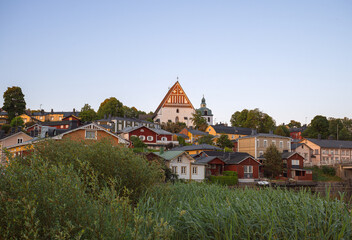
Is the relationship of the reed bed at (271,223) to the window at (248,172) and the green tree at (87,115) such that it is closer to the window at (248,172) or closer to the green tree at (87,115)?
the window at (248,172)

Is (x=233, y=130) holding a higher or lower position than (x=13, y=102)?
lower

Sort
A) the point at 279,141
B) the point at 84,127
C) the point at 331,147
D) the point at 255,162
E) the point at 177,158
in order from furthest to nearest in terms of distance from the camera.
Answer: the point at 331,147 → the point at 279,141 → the point at 255,162 → the point at 177,158 → the point at 84,127

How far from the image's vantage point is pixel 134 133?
234 feet

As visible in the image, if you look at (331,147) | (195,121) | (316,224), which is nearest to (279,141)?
(331,147)

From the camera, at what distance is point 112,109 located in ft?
342

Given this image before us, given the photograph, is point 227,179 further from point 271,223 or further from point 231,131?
point 231,131

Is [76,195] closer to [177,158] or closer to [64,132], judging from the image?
[64,132]

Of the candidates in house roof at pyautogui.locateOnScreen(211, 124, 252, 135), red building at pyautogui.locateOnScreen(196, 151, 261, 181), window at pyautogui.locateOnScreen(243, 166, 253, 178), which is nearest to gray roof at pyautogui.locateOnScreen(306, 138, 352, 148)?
house roof at pyautogui.locateOnScreen(211, 124, 252, 135)

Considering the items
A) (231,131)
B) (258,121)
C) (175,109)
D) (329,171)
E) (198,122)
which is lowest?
(329,171)

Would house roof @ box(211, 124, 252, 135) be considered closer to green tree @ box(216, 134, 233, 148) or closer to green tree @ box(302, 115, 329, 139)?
green tree @ box(302, 115, 329, 139)

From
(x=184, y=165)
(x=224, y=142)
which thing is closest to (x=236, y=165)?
(x=184, y=165)

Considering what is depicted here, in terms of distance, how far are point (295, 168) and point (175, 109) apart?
Answer: 61006 mm

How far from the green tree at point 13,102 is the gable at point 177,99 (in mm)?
45885

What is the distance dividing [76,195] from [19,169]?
134 cm
